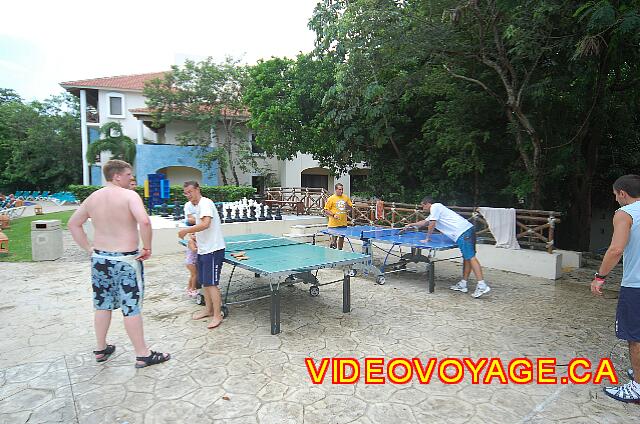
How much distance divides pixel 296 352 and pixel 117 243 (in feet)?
7.17

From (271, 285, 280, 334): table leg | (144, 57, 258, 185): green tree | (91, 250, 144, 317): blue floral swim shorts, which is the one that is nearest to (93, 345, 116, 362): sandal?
(91, 250, 144, 317): blue floral swim shorts

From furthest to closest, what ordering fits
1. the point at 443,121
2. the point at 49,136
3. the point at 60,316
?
1. the point at 49,136
2. the point at 443,121
3. the point at 60,316

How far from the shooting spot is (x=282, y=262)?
17.9ft

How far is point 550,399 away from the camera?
3.69 m

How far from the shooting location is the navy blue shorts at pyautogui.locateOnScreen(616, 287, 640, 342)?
137 inches

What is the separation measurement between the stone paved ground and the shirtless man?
0.70 meters

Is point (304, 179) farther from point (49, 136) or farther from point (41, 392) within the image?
point (41, 392)

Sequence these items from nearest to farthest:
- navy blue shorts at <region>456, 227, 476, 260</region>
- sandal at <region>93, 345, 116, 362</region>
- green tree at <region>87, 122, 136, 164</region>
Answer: sandal at <region>93, 345, 116, 362</region> < navy blue shorts at <region>456, 227, 476, 260</region> < green tree at <region>87, 122, 136, 164</region>

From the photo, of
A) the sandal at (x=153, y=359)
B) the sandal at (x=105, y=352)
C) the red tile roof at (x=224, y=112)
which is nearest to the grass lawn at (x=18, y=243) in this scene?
the sandal at (x=105, y=352)

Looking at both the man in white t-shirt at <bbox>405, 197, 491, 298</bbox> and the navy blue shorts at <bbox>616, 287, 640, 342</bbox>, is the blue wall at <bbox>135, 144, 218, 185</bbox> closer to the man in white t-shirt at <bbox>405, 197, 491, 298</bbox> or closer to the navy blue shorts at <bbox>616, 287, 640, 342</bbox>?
the man in white t-shirt at <bbox>405, 197, 491, 298</bbox>

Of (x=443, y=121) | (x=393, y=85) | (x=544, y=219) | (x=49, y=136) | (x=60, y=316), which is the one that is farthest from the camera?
(x=49, y=136)

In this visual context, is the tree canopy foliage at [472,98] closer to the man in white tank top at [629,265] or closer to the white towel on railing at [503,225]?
the white towel on railing at [503,225]

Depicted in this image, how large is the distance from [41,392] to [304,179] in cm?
2573

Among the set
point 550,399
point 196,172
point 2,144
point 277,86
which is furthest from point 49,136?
point 550,399
